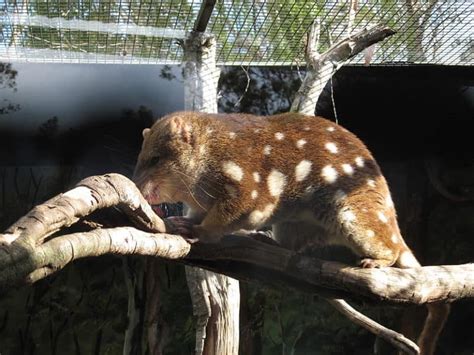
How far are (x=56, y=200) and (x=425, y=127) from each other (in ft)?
16.8

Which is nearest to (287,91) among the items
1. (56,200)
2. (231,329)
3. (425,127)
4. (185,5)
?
(425,127)

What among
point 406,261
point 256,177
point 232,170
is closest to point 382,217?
point 406,261

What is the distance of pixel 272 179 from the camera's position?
3061 mm

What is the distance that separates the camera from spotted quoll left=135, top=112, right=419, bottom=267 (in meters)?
2.96

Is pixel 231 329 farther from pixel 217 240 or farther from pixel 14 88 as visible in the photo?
pixel 14 88

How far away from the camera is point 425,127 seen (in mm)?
6410

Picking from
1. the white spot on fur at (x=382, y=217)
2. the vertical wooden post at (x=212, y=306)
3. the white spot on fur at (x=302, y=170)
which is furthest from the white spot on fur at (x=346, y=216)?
the vertical wooden post at (x=212, y=306)

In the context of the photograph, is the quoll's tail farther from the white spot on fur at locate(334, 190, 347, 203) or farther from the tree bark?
the white spot on fur at locate(334, 190, 347, 203)

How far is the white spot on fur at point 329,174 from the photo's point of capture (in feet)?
10.1

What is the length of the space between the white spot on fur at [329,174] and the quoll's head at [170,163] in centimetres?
59

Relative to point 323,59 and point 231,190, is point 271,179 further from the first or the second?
point 323,59

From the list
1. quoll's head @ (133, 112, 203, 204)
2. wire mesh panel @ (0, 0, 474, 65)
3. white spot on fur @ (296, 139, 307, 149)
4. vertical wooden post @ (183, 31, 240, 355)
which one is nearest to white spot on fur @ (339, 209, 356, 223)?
white spot on fur @ (296, 139, 307, 149)

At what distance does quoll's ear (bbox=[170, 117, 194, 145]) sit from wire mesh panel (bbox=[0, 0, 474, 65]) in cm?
129

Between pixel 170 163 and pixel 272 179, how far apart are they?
49 cm
